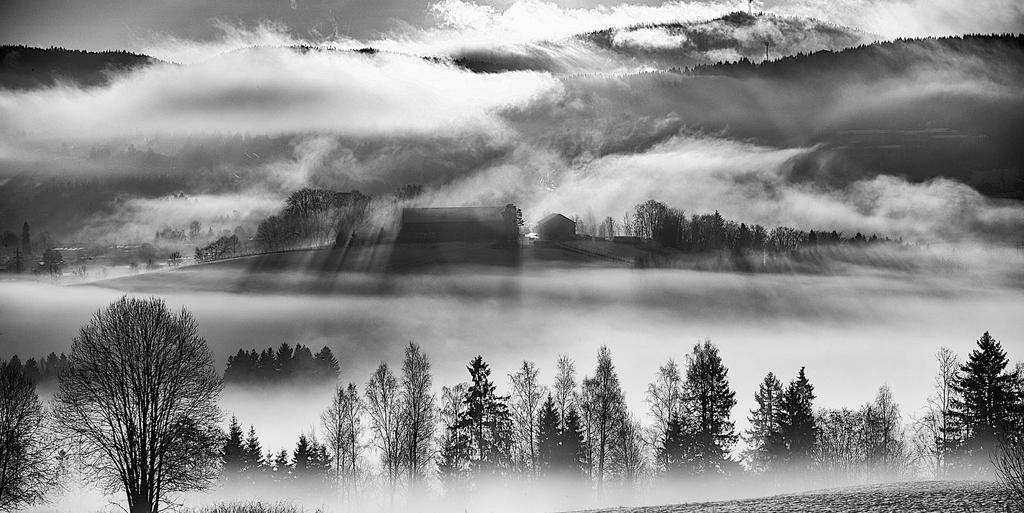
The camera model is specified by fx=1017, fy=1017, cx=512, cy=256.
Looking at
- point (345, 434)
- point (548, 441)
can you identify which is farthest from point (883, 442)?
point (345, 434)

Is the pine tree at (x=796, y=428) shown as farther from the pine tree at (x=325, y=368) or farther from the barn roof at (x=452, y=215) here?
the barn roof at (x=452, y=215)

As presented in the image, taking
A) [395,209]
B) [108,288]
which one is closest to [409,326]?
[395,209]

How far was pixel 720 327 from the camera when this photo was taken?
155750mm

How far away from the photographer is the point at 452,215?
534ft

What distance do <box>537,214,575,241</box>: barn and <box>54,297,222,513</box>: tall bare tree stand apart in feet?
364

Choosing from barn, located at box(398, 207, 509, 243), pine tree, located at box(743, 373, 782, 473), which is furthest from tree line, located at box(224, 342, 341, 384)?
barn, located at box(398, 207, 509, 243)

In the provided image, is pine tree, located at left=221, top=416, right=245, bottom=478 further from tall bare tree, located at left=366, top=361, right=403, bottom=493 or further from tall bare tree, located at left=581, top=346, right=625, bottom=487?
tall bare tree, located at left=581, top=346, right=625, bottom=487

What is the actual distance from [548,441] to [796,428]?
15948 millimetres

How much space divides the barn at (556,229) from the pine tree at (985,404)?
9654 centimetres

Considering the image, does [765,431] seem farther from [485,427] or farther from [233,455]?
[233,455]

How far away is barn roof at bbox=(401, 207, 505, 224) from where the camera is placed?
531 ft

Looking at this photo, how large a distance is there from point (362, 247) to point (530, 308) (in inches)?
1208

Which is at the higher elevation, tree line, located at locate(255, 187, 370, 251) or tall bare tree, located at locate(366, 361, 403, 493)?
tree line, located at locate(255, 187, 370, 251)

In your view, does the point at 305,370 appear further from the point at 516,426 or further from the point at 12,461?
the point at 12,461
